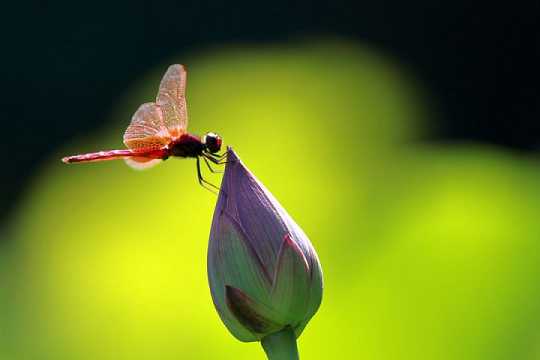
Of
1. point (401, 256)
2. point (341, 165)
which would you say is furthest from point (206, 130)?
point (401, 256)

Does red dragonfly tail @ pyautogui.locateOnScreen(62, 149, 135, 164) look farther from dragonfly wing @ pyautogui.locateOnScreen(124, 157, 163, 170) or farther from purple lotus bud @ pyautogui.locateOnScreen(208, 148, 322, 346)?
purple lotus bud @ pyautogui.locateOnScreen(208, 148, 322, 346)

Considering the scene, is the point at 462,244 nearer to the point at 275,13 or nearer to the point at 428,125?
the point at 428,125

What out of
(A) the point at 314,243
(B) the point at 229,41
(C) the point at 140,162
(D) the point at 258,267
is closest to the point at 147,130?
(C) the point at 140,162

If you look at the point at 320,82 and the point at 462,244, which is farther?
the point at 320,82

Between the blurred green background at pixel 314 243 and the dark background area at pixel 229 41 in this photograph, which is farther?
the dark background area at pixel 229 41

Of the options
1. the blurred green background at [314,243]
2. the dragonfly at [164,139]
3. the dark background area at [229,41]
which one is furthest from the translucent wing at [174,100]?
the dark background area at [229,41]

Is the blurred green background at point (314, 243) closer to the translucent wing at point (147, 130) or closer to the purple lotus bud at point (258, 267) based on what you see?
the translucent wing at point (147, 130)

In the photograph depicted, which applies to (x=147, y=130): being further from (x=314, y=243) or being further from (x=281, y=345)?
(x=314, y=243)

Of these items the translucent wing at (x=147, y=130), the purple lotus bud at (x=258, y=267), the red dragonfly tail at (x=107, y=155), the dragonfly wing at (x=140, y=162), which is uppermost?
the translucent wing at (x=147, y=130)

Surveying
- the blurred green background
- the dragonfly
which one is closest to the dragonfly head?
the dragonfly
